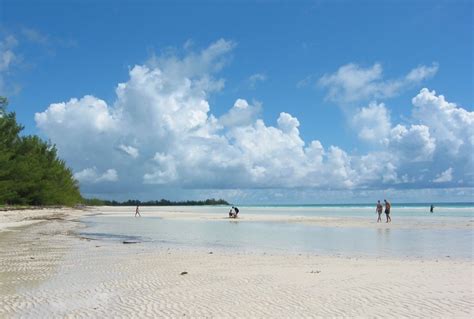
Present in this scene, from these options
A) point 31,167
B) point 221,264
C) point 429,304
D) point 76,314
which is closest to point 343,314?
point 429,304

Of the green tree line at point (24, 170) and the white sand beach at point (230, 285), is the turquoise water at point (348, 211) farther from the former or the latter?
the white sand beach at point (230, 285)

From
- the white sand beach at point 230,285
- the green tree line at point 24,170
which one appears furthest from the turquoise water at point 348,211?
the white sand beach at point 230,285

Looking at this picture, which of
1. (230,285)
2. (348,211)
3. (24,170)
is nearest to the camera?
(230,285)

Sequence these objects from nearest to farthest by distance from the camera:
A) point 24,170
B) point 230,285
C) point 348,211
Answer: point 230,285
point 24,170
point 348,211

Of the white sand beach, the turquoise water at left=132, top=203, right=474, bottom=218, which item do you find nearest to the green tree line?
the turquoise water at left=132, top=203, right=474, bottom=218

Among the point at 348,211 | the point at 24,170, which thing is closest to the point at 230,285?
the point at 24,170

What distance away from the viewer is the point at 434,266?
14859mm

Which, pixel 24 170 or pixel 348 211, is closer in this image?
pixel 24 170

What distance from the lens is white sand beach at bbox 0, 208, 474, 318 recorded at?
8.99m

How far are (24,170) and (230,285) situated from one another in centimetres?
6519

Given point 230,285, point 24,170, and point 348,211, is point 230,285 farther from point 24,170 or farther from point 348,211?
point 348,211

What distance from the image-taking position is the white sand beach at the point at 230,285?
8.99 metres

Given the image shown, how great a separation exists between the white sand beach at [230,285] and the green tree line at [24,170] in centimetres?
5118

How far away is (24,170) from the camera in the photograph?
68000 millimetres
